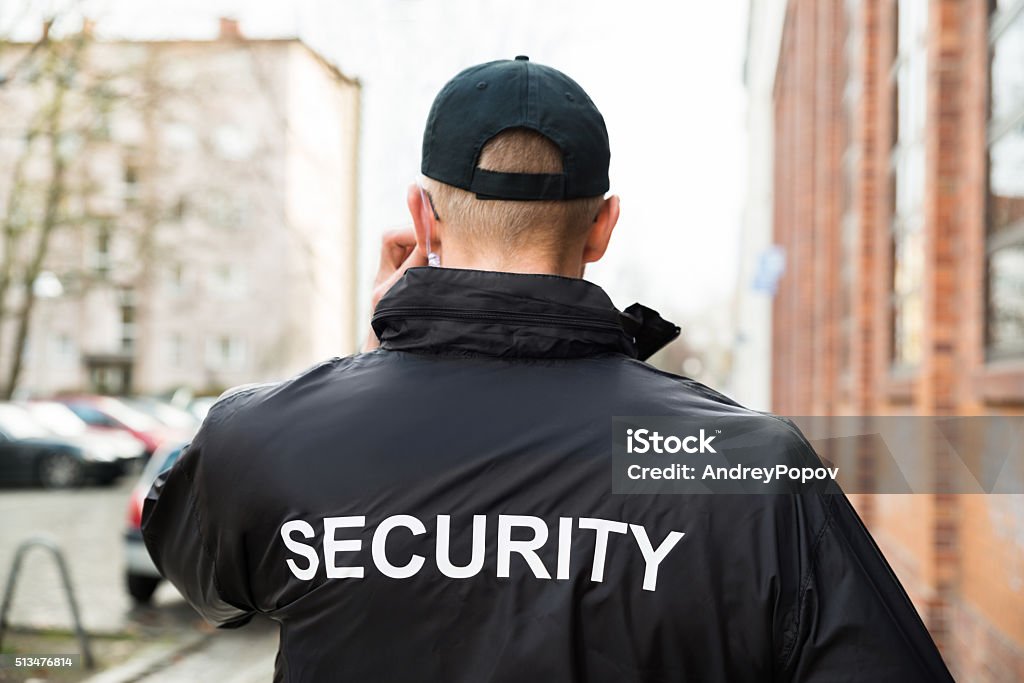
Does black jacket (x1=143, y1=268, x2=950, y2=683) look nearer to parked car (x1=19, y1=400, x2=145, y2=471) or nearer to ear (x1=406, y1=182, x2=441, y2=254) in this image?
ear (x1=406, y1=182, x2=441, y2=254)

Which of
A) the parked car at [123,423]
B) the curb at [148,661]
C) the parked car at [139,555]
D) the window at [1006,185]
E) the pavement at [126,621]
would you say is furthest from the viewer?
the parked car at [123,423]

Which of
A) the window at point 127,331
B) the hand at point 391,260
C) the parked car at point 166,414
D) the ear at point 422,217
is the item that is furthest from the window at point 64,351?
the ear at point 422,217

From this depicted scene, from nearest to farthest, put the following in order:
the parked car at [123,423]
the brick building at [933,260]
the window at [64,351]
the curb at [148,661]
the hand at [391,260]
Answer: the hand at [391,260] → the brick building at [933,260] → the curb at [148,661] → the parked car at [123,423] → the window at [64,351]

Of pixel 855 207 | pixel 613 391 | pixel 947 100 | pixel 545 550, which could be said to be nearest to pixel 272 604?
pixel 545 550

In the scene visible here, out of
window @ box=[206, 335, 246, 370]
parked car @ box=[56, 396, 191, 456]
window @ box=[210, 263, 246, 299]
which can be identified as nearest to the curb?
parked car @ box=[56, 396, 191, 456]

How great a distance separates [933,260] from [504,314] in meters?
5.00

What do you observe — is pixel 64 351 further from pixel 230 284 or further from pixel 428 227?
pixel 428 227

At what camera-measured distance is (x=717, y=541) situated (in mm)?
1548

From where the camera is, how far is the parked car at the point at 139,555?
29.9ft

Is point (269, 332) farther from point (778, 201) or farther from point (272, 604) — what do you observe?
point (272, 604)

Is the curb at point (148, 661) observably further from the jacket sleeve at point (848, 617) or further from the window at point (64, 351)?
the window at point (64, 351)

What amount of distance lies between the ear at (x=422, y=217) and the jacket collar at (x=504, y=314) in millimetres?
99

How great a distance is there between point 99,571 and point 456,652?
1121cm

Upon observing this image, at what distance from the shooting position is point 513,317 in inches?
64.6
